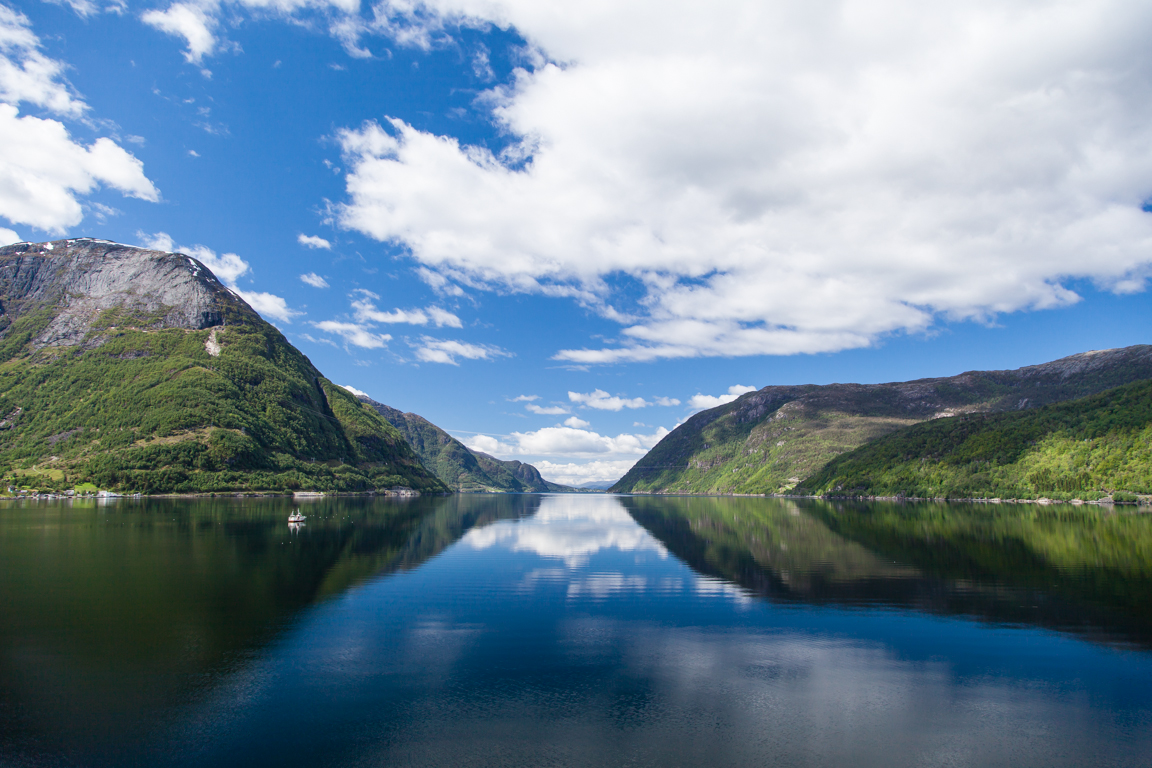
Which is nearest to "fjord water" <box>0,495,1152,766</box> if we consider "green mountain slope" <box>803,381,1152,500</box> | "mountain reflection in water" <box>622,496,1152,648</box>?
"mountain reflection in water" <box>622,496,1152,648</box>

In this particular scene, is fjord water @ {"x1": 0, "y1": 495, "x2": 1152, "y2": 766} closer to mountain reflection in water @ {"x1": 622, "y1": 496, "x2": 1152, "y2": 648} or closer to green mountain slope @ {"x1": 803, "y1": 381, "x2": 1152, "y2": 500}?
mountain reflection in water @ {"x1": 622, "y1": 496, "x2": 1152, "y2": 648}

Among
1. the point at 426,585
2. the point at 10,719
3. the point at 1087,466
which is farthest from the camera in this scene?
the point at 1087,466

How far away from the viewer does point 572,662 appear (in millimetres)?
22844

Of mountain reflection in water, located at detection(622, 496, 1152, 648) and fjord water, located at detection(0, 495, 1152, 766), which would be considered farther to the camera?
mountain reflection in water, located at detection(622, 496, 1152, 648)

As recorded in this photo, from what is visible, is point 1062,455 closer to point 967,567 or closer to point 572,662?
point 967,567

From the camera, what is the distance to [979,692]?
63.7ft

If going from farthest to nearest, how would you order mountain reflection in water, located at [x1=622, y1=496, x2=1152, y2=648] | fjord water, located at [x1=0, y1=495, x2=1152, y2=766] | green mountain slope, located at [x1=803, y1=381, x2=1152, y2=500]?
green mountain slope, located at [x1=803, y1=381, x2=1152, y2=500], mountain reflection in water, located at [x1=622, y1=496, x2=1152, y2=648], fjord water, located at [x1=0, y1=495, x2=1152, y2=766]

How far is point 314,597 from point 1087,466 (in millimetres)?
186361

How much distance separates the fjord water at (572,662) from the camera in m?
15.2

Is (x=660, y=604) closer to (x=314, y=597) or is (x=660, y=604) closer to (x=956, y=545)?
(x=314, y=597)

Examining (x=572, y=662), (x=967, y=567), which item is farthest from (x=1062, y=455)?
(x=572, y=662)

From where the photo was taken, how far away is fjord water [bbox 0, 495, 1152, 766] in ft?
49.9

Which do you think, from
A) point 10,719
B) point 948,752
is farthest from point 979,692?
point 10,719

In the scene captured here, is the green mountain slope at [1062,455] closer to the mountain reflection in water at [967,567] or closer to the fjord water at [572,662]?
the mountain reflection in water at [967,567]
